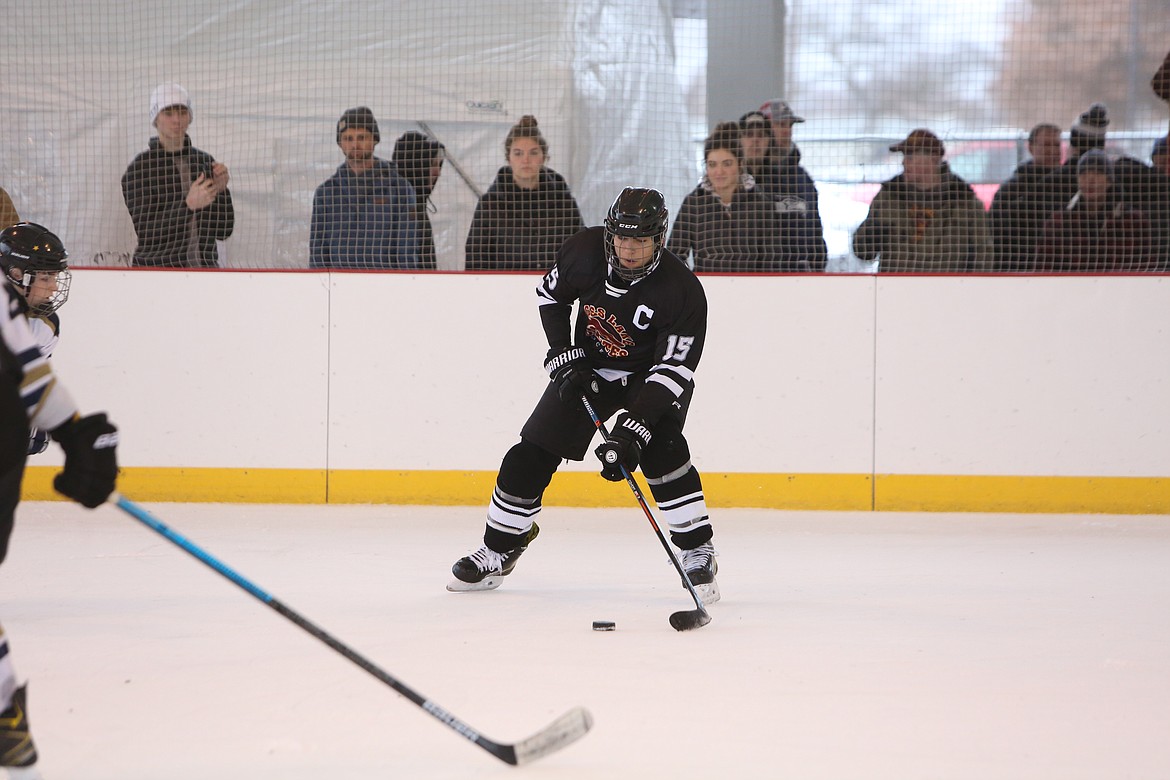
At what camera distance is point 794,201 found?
519cm

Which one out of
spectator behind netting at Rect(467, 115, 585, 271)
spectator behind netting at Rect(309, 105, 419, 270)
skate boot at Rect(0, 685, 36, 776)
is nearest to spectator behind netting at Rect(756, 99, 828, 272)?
spectator behind netting at Rect(467, 115, 585, 271)

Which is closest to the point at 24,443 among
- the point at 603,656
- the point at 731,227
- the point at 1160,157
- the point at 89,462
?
the point at 89,462

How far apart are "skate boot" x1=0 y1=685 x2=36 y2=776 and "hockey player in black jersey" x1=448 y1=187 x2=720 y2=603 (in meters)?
1.66

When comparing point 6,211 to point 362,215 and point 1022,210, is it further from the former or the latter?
point 1022,210

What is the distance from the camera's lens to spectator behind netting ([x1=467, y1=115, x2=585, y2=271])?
5199mm

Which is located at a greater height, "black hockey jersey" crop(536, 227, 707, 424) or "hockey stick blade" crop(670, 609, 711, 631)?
"black hockey jersey" crop(536, 227, 707, 424)

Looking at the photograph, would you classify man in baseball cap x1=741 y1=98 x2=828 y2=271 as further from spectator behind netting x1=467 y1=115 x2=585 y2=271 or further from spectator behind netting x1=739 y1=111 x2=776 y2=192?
spectator behind netting x1=467 y1=115 x2=585 y2=271

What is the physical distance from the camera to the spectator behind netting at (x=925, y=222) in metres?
5.12

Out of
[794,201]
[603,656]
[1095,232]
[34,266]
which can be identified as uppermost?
[794,201]

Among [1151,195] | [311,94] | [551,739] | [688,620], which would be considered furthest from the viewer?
[311,94]

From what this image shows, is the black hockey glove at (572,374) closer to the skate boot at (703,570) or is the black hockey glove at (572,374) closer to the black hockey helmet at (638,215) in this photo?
the black hockey helmet at (638,215)

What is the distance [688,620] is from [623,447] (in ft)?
1.46

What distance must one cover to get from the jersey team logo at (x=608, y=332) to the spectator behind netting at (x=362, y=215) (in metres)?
1.95

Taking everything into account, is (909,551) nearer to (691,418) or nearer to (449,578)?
(691,418)
